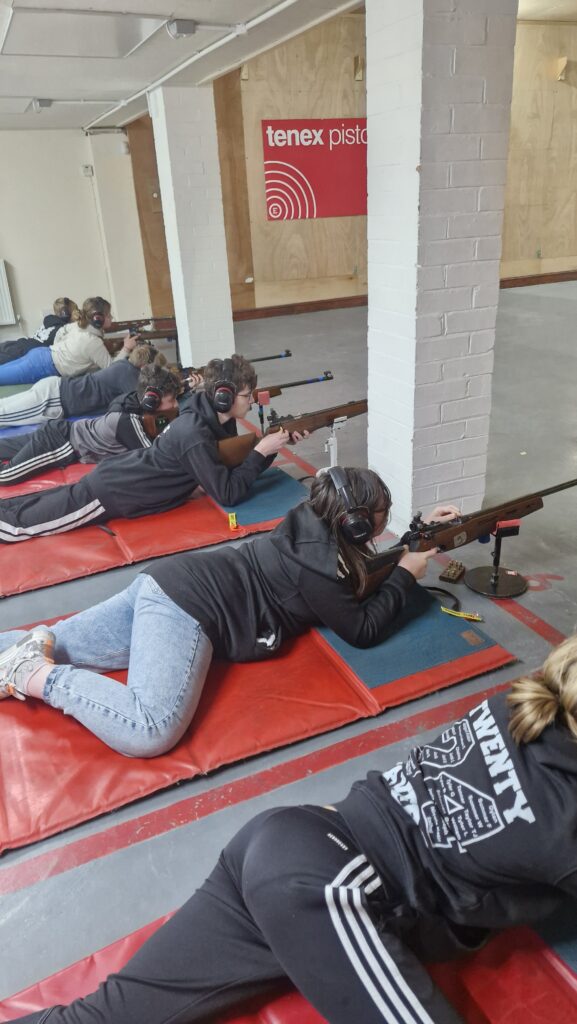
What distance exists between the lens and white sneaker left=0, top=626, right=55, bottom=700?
2.77m

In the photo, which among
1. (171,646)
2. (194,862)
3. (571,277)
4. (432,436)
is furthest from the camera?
(571,277)

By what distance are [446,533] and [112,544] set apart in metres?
2.19

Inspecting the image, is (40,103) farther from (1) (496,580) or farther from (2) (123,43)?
(1) (496,580)

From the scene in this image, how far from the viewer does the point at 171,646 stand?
105 inches

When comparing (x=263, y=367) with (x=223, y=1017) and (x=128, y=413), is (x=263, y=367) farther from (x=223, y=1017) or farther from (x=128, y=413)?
(x=223, y=1017)

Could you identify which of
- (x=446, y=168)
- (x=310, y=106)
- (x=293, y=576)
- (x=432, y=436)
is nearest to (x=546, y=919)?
(x=293, y=576)

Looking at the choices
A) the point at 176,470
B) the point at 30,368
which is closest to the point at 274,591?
the point at 176,470

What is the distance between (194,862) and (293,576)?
3.54 ft

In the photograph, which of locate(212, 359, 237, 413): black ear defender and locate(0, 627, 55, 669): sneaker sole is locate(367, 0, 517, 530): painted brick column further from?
locate(0, 627, 55, 669): sneaker sole

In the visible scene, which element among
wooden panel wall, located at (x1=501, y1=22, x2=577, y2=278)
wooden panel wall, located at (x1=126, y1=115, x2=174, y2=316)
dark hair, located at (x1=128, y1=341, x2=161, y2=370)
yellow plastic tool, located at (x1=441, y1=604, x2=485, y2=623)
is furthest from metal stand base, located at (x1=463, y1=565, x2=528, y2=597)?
wooden panel wall, located at (x1=501, y1=22, x2=577, y2=278)

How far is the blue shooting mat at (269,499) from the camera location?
15.3 ft

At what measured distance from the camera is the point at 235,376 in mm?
4457

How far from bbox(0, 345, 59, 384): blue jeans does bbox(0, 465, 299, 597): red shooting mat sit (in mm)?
3498

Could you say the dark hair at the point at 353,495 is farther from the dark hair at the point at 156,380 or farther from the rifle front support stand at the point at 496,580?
the dark hair at the point at 156,380
